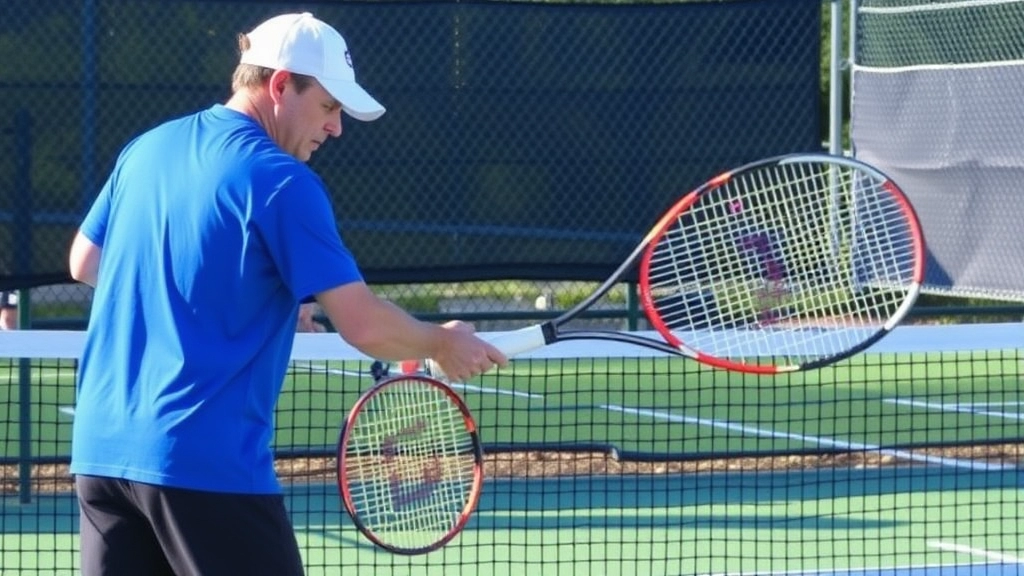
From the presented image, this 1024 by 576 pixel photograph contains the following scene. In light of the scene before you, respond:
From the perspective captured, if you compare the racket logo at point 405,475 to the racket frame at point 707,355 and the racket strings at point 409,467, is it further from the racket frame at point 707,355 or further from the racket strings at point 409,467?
the racket frame at point 707,355

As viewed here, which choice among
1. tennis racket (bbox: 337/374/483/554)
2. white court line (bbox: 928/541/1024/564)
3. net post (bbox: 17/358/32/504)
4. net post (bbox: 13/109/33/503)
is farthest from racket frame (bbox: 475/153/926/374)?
net post (bbox: 13/109/33/503)

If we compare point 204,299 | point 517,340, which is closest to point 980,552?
point 517,340

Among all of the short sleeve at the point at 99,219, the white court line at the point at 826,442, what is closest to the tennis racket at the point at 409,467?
the short sleeve at the point at 99,219

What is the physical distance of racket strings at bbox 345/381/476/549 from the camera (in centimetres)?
388

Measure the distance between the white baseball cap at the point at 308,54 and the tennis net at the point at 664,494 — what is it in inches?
79.9

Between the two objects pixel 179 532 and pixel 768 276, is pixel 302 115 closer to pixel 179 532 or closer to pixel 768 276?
pixel 179 532

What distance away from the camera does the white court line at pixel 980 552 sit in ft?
19.4

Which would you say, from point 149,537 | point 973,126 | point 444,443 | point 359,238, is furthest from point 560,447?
point 149,537

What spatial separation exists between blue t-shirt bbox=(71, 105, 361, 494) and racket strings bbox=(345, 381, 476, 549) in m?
0.91

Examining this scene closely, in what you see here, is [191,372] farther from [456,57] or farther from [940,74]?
[940,74]

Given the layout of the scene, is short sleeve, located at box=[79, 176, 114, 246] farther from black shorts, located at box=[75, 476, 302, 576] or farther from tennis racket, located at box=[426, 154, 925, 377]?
tennis racket, located at box=[426, 154, 925, 377]

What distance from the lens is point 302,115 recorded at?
2953 mm

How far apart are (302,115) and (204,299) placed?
349 millimetres

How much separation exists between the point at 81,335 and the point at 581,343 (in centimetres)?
152
